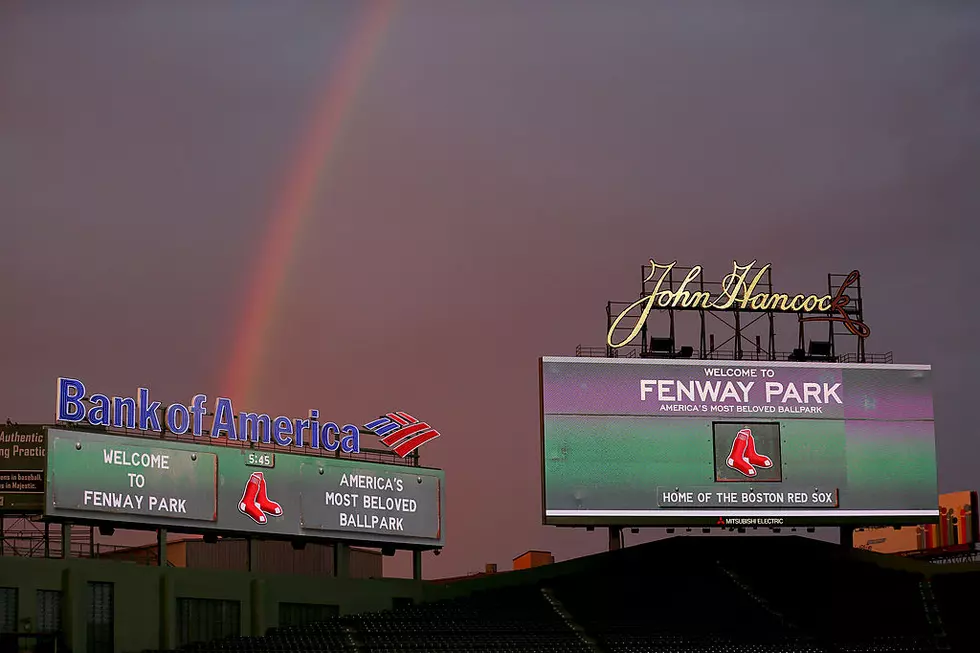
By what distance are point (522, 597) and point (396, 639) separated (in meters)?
5.36

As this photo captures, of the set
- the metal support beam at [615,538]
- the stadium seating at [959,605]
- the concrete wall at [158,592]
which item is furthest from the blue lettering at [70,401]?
the stadium seating at [959,605]

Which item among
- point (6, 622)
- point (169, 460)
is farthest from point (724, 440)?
point (6, 622)

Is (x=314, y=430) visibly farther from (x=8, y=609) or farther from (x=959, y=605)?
(x=959, y=605)

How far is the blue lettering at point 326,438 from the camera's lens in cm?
4172

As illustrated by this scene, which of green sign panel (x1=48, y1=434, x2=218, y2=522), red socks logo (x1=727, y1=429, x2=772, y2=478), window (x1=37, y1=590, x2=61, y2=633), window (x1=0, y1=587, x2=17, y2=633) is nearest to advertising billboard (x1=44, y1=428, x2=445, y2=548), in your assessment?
green sign panel (x1=48, y1=434, x2=218, y2=522)

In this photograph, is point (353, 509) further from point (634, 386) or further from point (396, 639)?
point (634, 386)

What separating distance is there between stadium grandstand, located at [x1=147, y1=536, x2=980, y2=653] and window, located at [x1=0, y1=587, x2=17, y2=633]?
6858 mm

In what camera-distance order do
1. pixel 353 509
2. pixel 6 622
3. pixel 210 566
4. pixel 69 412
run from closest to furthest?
pixel 6 622, pixel 69 412, pixel 353 509, pixel 210 566

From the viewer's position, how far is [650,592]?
43.3 metres

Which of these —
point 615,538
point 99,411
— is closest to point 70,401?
point 99,411

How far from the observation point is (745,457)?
4241 centimetres

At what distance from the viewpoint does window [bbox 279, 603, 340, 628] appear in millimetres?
39812

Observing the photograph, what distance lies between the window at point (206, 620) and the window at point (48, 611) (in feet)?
10.9

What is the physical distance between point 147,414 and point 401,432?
26.9 feet
